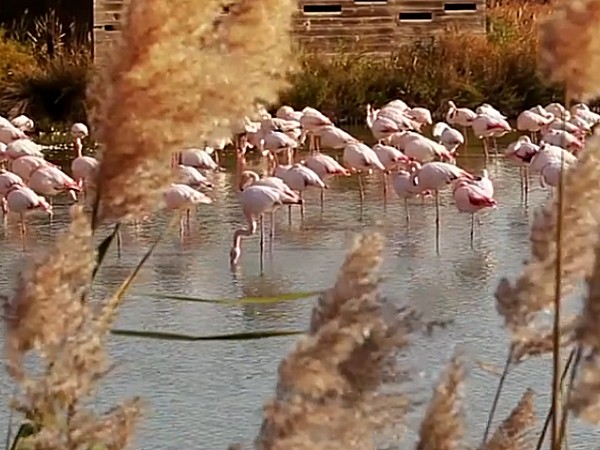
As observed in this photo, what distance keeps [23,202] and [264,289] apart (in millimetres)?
1801


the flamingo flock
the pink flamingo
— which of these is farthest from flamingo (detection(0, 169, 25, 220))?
the pink flamingo

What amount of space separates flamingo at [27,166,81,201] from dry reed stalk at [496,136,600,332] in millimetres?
6460

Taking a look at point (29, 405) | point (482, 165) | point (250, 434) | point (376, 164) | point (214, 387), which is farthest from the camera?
point (482, 165)

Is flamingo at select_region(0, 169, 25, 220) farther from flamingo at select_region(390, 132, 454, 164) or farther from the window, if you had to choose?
the window

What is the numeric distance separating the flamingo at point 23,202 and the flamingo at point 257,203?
0.92 m

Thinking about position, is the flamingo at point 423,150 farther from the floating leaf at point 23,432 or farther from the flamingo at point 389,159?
the floating leaf at point 23,432

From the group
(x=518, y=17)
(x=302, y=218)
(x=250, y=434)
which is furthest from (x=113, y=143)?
Answer: (x=518, y=17)

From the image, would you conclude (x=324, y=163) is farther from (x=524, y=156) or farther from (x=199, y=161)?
(x=524, y=156)

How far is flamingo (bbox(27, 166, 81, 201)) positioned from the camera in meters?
7.59

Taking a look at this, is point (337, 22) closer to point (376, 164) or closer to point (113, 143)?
point (376, 164)

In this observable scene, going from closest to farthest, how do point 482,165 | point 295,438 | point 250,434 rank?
1. point 295,438
2. point 250,434
3. point 482,165

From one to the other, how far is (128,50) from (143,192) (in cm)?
10

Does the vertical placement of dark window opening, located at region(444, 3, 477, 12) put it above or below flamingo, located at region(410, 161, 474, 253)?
above

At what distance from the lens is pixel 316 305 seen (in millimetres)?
1039
